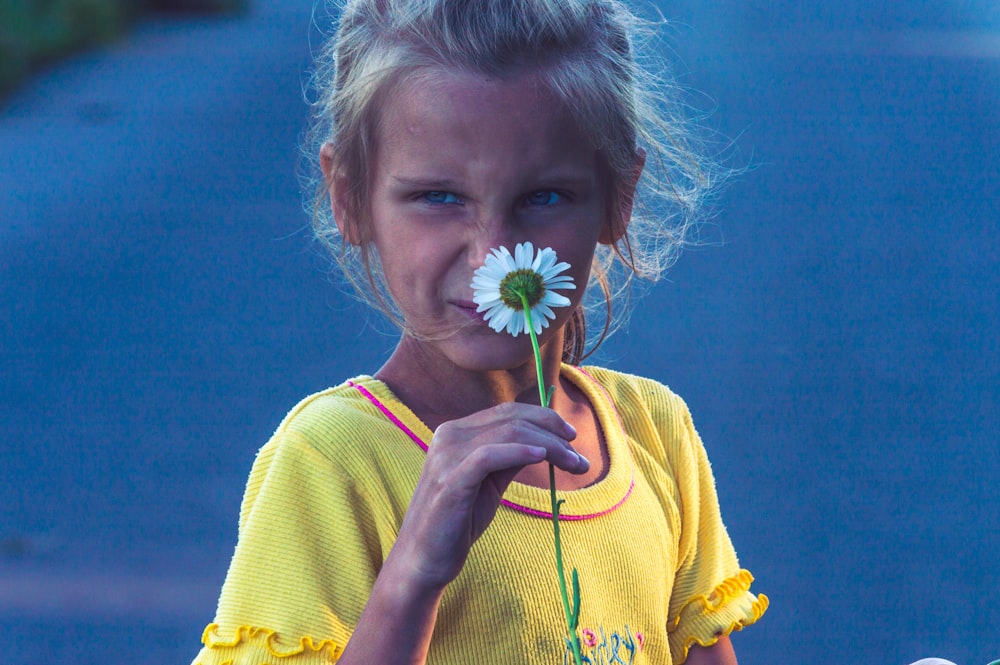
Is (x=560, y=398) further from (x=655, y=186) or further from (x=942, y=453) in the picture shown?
(x=942, y=453)

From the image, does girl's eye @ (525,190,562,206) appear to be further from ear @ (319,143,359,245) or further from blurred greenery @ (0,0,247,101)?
blurred greenery @ (0,0,247,101)

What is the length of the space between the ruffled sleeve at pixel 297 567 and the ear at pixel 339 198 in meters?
0.34

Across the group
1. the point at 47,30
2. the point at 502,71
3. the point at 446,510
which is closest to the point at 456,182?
the point at 502,71

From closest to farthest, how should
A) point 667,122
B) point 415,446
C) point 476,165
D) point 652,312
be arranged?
1. point 476,165
2. point 415,446
3. point 667,122
4. point 652,312

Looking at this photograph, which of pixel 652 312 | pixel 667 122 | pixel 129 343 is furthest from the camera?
pixel 652 312

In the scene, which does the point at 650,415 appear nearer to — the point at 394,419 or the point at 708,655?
the point at 708,655

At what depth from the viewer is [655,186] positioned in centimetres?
221

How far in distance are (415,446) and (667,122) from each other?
27.8 inches

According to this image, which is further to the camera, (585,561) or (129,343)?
(129,343)

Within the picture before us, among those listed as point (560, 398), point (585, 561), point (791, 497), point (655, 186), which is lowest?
point (585, 561)

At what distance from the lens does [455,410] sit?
6.08 ft

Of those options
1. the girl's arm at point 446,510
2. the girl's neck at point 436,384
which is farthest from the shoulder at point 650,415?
the girl's arm at point 446,510

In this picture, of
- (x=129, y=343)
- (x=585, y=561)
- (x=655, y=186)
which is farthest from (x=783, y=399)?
(x=585, y=561)

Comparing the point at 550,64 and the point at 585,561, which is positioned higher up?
the point at 550,64
